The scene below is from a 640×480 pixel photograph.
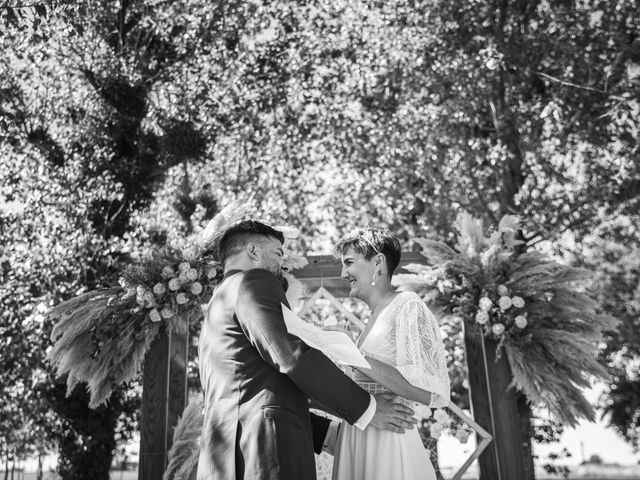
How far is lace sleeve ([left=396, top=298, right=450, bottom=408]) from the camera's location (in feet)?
8.72

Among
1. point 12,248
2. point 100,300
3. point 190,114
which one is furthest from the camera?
point 190,114

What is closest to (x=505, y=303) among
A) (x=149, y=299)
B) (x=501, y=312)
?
(x=501, y=312)

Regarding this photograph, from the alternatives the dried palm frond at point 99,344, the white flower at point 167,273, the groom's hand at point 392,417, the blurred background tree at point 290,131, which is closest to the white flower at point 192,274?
the white flower at point 167,273

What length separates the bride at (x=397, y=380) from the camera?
2666 mm

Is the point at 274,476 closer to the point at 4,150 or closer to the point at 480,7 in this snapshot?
the point at 4,150

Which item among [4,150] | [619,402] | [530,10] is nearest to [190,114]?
[4,150]

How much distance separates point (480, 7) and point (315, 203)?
11.2ft

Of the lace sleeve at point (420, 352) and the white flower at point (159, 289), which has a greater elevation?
the white flower at point (159, 289)

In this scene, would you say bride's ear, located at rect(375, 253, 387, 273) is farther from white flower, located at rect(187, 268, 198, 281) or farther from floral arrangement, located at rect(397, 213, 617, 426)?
white flower, located at rect(187, 268, 198, 281)

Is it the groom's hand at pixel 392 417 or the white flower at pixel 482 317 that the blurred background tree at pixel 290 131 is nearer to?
the white flower at pixel 482 317

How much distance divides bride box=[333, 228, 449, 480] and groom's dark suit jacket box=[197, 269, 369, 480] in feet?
0.93

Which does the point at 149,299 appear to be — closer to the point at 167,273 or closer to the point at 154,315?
the point at 154,315

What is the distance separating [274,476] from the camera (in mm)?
2230

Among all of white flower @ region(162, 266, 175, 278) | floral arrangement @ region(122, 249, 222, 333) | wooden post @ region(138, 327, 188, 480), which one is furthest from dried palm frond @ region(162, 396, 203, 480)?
white flower @ region(162, 266, 175, 278)
